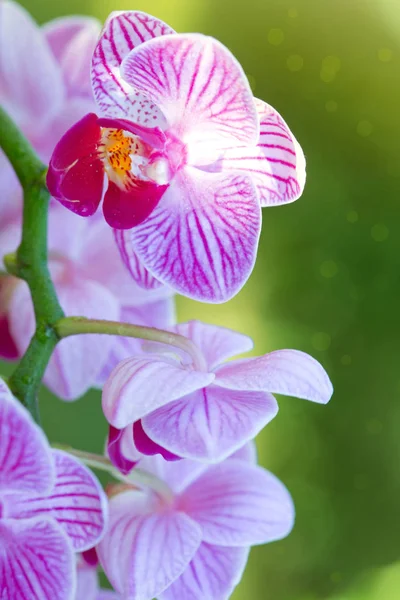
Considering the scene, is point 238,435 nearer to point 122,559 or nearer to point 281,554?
point 122,559

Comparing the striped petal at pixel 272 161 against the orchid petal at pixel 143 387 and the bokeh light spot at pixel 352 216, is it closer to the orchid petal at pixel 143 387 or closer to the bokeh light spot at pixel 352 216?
the orchid petal at pixel 143 387

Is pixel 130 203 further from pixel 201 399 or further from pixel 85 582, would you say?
A: pixel 85 582

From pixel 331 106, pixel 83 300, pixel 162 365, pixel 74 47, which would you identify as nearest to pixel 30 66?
pixel 74 47

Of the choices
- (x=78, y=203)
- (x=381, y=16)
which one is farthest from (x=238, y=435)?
(x=381, y=16)

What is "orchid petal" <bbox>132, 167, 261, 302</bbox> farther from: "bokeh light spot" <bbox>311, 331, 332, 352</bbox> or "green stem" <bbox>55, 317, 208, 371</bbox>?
"bokeh light spot" <bbox>311, 331, 332, 352</bbox>

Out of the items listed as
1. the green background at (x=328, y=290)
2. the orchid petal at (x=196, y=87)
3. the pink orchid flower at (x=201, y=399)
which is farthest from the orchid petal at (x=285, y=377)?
the green background at (x=328, y=290)
